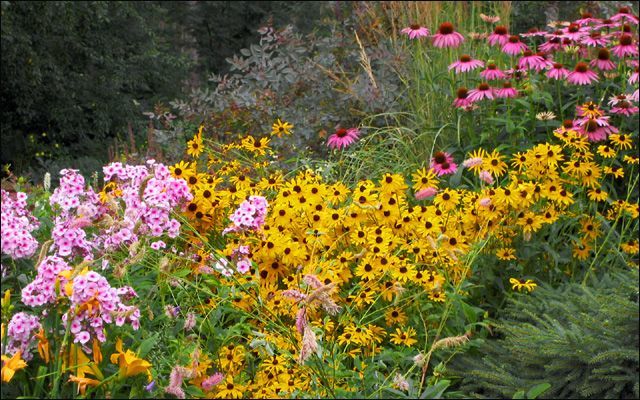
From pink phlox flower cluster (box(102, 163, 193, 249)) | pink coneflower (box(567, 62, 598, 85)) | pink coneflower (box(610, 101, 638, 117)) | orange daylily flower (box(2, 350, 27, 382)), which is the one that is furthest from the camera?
pink coneflower (box(567, 62, 598, 85))

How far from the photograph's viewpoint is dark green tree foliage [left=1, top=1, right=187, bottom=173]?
8.30 metres

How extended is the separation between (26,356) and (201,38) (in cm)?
958

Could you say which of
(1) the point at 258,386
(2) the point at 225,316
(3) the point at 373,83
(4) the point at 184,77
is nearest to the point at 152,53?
(4) the point at 184,77

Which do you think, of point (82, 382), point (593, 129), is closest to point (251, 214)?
point (82, 382)

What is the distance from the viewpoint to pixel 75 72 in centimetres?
900

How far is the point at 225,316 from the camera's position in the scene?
12.5 feet

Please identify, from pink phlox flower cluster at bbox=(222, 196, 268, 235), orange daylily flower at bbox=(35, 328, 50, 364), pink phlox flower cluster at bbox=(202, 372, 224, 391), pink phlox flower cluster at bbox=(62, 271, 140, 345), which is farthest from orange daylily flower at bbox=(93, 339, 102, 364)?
pink phlox flower cluster at bbox=(222, 196, 268, 235)

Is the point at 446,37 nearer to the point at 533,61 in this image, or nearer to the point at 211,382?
the point at 533,61

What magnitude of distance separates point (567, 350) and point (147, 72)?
7.06m

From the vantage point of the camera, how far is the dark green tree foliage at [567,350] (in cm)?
295

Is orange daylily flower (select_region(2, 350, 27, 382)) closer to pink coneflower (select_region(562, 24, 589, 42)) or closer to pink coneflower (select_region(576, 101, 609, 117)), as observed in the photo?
pink coneflower (select_region(576, 101, 609, 117))

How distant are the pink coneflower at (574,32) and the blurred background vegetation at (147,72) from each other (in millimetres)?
1229

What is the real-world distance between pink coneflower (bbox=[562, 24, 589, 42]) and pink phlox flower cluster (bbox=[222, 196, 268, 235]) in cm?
223

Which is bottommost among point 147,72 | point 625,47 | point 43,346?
point 147,72
